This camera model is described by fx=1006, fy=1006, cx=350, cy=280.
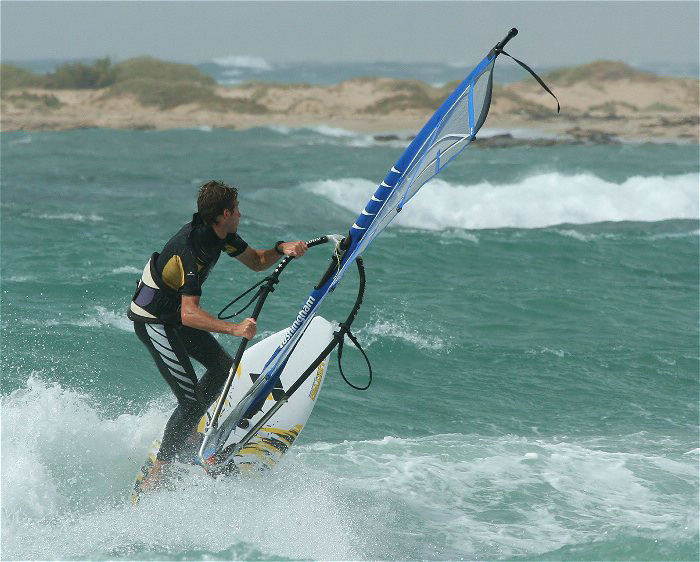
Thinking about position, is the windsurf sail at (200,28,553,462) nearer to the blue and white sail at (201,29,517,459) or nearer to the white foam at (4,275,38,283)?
the blue and white sail at (201,29,517,459)

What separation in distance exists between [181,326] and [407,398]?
3542mm

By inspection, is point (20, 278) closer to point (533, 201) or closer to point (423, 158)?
point (423, 158)

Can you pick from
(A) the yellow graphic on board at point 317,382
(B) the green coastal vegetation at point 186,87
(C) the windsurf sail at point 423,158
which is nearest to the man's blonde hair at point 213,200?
(C) the windsurf sail at point 423,158

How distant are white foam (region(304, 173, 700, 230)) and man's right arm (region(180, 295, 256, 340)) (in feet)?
42.9

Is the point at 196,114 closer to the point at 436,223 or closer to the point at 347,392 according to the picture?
the point at 436,223

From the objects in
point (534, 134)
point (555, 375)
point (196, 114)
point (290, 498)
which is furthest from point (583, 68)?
point (290, 498)

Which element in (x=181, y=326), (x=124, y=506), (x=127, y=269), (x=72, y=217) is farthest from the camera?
(x=72, y=217)

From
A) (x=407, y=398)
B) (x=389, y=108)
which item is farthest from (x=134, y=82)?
(x=407, y=398)

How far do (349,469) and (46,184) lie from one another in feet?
52.5

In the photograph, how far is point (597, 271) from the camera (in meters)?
14.1

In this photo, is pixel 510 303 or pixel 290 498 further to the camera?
pixel 510 303

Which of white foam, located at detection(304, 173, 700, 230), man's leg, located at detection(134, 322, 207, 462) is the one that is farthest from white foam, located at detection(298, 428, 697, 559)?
white foam, located at detection(304, 173, 700, 230)

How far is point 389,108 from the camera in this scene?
41.7 m

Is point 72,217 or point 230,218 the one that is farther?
point 72,217
